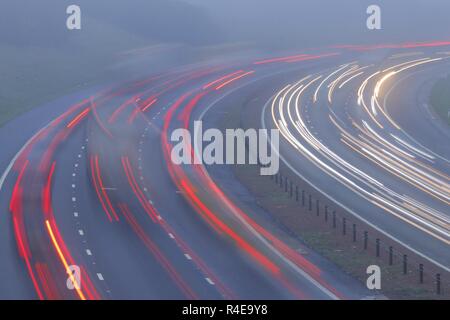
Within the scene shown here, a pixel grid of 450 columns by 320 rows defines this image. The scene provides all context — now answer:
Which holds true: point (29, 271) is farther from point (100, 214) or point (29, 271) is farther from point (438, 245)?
point (438, 245)

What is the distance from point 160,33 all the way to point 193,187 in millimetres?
64991

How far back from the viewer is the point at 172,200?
43219 millimetres

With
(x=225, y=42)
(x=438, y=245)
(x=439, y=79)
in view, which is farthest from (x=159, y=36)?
(x=438, y=245)

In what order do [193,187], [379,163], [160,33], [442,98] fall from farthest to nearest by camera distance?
1. [160,33]
2. [442,98]
3. [379,163]
4. [193,187]

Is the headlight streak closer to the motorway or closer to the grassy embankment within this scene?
the motorway

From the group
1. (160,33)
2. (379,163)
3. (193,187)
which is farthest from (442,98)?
(160,33)

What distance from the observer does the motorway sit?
31.5m

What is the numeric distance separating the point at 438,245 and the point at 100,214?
13.2 metres

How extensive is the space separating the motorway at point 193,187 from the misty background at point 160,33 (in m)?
7.34

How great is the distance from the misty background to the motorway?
24.1ft

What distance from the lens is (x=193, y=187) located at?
4612 cm

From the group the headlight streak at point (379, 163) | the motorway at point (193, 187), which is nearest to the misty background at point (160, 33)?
the motorway at point (193, 187)

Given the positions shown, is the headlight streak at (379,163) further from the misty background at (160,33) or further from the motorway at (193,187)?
the misty background at (160,33)

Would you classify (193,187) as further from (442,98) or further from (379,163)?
(442,98)
